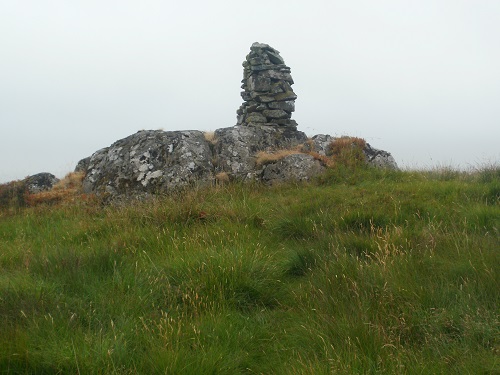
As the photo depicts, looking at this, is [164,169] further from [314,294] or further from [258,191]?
[314,294]

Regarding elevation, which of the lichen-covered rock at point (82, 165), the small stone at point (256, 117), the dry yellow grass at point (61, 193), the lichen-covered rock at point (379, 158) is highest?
the small stone at point (256, 117)

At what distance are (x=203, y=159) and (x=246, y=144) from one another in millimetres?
1305

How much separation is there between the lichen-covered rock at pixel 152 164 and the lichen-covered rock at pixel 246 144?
0.39 m

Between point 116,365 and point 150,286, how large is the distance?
1.34 meters

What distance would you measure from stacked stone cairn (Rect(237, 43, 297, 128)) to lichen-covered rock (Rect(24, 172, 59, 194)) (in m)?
6.12

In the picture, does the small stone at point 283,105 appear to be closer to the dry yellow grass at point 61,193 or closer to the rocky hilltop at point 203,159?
the rocky hilltop at point 203,159

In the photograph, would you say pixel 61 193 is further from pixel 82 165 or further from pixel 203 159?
pixel 203 159

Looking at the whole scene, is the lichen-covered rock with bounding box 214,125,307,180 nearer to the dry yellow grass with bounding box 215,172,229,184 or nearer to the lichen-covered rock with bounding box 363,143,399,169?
the dry yellow grass with bounding box 215,172,229,184

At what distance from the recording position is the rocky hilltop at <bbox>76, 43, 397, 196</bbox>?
1088cm

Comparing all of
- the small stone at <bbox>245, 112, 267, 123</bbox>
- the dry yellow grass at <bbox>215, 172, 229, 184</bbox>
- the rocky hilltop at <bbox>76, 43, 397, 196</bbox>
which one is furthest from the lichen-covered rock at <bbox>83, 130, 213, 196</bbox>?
the small stone at <bbox>245, 112, 267, 123</bbox>

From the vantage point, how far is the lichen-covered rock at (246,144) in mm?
11250

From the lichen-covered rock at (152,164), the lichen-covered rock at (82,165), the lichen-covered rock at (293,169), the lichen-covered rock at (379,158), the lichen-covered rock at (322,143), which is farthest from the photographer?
the lichen-covered rock at (82,165)

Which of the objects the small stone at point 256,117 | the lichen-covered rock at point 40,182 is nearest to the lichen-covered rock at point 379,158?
the small stone at point 256,117

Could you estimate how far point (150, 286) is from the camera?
15.0 ft
